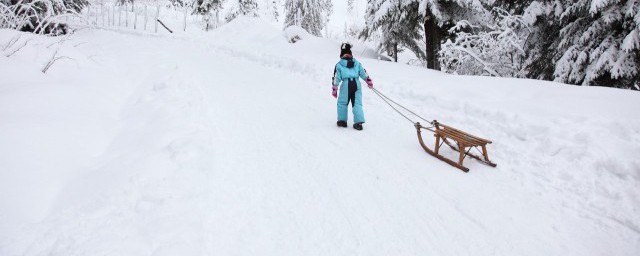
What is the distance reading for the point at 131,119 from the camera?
5.70m

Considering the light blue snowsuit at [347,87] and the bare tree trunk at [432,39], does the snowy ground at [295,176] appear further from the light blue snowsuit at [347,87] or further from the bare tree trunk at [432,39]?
the bare tree trunk at [432,39]

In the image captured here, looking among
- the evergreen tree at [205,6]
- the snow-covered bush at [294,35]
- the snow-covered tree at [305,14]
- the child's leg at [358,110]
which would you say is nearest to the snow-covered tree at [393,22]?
the child's leg at [358,110]

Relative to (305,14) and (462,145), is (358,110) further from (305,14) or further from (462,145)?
(305,14)

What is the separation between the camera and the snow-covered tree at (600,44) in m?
7.25

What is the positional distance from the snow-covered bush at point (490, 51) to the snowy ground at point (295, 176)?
304 centimetres

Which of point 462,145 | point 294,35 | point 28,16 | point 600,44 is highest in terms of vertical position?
point 294,35

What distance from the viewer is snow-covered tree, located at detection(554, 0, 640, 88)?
7254 millimetres

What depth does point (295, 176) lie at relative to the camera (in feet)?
13.8

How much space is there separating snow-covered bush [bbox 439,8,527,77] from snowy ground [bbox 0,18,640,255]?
3038 mm

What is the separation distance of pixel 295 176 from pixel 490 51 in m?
8.88

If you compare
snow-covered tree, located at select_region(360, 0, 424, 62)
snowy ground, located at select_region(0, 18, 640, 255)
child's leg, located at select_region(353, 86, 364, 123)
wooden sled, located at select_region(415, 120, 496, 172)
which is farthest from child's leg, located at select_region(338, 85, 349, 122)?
snow-covered tree, located at select_region(360, 0, 424, 62)

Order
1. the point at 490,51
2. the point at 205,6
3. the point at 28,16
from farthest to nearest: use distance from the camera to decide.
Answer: the point at 205,6 → the point at 490,51 → the point at 28,16

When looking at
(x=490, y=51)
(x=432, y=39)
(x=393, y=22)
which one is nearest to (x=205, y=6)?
(x=393, y=22)

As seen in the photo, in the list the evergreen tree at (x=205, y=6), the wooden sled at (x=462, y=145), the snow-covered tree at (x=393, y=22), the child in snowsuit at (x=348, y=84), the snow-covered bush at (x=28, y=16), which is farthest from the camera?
the evergreen tree at (x=205, y=6)
